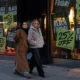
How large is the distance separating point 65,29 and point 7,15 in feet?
8.45

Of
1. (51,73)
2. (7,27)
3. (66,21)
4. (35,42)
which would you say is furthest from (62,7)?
(35,42)

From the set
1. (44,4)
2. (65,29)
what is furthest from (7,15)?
(65,29)

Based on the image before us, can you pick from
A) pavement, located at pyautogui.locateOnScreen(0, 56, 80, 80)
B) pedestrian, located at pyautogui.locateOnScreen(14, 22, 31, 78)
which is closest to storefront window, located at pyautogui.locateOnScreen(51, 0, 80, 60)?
pavement, located at pyautogui.locateOnScreen(0, 56, 80, 80)

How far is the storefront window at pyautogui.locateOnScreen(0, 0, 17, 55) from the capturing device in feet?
44.8

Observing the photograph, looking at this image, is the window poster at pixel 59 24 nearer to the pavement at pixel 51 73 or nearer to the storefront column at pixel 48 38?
the storefront column at pixel 48 38

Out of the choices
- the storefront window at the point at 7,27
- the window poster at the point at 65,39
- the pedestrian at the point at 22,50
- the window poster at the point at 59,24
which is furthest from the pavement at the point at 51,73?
the window poster at the point at 59,24

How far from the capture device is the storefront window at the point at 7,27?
13.7 m

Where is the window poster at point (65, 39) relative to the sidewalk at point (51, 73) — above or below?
above

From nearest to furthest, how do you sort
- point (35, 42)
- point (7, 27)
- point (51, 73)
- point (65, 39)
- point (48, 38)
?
point (35, 42) → point (51, 73) → point (65, 39) → point (48, 38) → point (7, 27)

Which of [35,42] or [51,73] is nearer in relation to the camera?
[35,42]

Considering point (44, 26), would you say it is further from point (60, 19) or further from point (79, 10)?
point (79, 10)

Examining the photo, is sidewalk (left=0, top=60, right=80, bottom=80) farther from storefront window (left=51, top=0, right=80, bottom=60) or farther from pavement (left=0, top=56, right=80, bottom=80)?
storefront window (left=51, top=0, right=80, bottom=60)

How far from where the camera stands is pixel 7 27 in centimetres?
1384

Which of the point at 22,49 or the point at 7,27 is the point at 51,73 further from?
the point at 7,27
